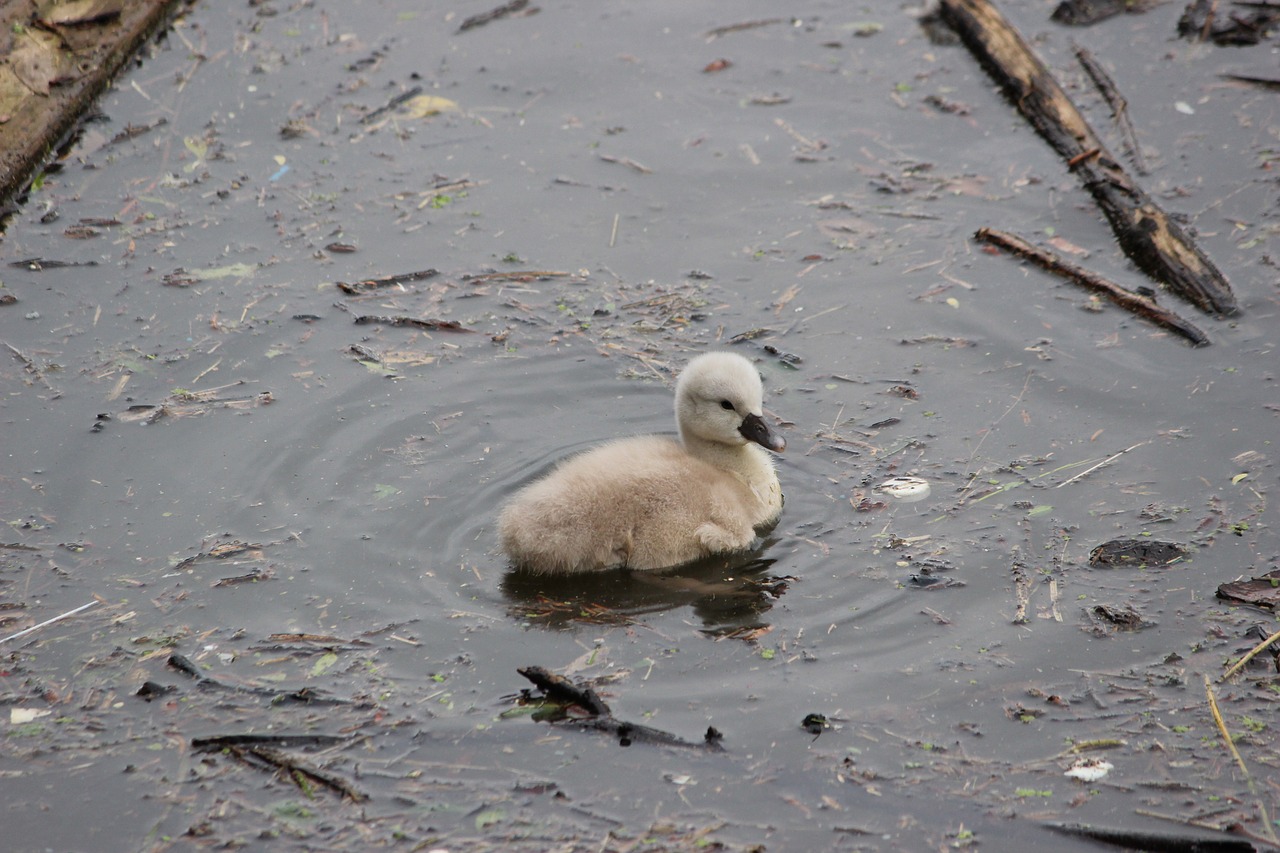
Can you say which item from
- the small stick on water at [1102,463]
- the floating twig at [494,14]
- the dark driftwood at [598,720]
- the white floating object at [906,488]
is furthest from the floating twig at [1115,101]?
the dark driftwood at [598,720]

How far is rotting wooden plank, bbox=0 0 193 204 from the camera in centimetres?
731

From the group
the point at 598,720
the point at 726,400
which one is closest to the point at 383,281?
the point at 726,400

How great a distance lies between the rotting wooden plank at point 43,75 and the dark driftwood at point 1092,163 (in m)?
5.64

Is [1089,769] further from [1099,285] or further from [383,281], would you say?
[383,281]

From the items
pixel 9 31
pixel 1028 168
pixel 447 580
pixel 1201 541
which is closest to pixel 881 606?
pixel 1201 541

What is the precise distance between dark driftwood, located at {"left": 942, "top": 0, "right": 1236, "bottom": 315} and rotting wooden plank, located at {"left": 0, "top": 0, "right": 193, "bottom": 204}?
18.5 ft

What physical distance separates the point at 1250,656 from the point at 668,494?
2.09 m

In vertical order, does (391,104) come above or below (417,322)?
above

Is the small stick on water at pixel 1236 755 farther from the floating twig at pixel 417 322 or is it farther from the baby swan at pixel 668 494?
the floating twig at pixel 417 322

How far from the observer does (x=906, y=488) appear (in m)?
5.17

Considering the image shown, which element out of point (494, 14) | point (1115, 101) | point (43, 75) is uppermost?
point (43, 75)

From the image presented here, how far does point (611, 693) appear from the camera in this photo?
415 cm

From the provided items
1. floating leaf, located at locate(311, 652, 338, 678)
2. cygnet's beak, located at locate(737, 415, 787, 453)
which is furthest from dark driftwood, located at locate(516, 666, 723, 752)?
cygnet's beak, located at locate(737, 415, 787, 453)

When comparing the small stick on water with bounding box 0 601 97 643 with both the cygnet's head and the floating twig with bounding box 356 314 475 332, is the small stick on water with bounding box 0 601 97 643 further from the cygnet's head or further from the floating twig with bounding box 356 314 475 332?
the cygnet's head
